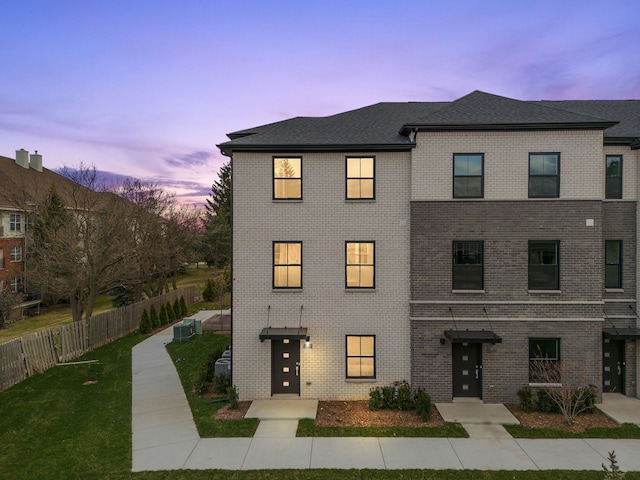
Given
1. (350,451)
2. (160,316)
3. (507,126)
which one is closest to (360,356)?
(350,451)

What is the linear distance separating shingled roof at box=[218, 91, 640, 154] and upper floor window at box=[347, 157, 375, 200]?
22.9 inches

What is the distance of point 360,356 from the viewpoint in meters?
13.0

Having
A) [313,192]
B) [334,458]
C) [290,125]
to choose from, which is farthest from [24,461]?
[290,125]

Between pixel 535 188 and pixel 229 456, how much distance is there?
13.3 metres

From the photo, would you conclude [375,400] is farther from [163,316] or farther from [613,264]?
[163,316]

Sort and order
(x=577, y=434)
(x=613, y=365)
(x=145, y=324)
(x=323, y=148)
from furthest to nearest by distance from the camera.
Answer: (x=145, y=324) < (x=613, y=365) < (x=323, y=148) < (x=577, y=434)

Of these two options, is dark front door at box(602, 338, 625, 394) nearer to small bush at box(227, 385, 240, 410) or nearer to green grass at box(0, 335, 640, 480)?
green grass at box(0, 335, 640, 480)

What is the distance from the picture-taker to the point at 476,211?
1263 cm

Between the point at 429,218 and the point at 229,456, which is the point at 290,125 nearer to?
the point at 429,218

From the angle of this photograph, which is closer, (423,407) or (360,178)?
(423,407)

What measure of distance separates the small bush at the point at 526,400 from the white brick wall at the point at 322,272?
3.89 m

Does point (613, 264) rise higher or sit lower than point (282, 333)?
higher

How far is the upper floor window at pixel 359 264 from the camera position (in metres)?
13.1

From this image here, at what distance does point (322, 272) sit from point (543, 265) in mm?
8146
